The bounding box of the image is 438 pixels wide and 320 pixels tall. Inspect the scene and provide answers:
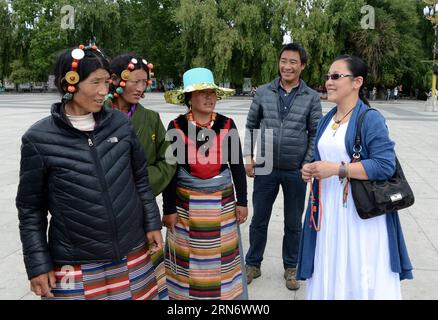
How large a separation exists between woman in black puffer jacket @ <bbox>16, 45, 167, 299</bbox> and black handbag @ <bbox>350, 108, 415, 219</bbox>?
42.8 inches

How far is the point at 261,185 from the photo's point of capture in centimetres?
313

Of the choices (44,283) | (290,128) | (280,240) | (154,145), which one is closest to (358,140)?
(290,128)

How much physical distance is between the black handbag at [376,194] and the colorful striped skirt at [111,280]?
3.49ft

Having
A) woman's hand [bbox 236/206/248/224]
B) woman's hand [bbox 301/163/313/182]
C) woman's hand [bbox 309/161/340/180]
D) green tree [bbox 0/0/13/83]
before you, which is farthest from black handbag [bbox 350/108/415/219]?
green tree [bbox 0/0/13/83]

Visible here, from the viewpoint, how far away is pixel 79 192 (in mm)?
1709

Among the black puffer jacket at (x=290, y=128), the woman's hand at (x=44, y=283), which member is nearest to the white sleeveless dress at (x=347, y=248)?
the black puffer jacket at (x=290, y=128)

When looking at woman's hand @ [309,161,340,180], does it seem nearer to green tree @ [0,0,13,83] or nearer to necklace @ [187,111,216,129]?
necklace @ [187,111,216,129]

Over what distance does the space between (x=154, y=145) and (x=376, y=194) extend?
3.91 feet

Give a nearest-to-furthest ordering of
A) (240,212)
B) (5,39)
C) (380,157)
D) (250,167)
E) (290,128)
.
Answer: (380,157) → (240,212) → (290,128) → (250,167) → (5,39)

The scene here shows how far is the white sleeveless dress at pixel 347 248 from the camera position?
2092 millimetres

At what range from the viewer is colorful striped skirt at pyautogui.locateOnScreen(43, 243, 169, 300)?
5.73 feet

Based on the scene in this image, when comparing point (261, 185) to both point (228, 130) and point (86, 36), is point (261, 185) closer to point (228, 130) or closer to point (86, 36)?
point (228, 130)

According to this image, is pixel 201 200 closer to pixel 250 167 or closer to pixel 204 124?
pixel 204 124

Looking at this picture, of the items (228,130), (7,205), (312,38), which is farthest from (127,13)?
(228,130)
